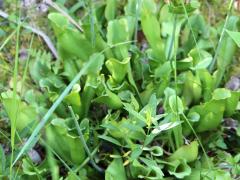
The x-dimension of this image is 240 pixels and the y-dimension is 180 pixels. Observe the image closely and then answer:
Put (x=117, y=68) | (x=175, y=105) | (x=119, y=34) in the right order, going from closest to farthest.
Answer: (x=175, y=105) → (x=117, y=68) → (x=119, y=34)

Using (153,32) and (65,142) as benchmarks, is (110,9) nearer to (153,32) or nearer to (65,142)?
(153,32)

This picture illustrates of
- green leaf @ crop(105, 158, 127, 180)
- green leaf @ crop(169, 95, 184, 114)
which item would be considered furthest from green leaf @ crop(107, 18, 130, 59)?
green leaf @ crop(105, 158, 127, 180)

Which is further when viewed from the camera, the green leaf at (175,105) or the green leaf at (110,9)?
the green leaf at (110,9)

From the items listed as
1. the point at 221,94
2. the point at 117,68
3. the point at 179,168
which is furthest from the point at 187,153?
the point at 117,68

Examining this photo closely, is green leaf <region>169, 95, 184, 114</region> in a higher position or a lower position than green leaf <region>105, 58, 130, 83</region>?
lower

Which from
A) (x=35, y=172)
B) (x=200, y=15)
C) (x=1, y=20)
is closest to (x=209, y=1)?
(x=200, y=15)

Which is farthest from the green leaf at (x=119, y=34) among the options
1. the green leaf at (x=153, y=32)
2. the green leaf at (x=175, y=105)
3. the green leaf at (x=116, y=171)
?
the green leaf at (x=116, y=171)

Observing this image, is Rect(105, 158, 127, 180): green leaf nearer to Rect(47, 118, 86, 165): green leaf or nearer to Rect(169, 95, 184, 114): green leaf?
Rect(47, 118, 86, 165): green leaf

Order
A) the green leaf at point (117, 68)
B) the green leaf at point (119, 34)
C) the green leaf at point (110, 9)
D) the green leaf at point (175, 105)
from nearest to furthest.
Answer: the green leaf at point (175, 105) → the green leaf at point (117, 68) → the green leaf at point (119, 34) → the green leaf at point (110, 9)

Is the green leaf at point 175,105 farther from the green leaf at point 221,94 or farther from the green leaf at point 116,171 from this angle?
the green leaf at point 116,171
